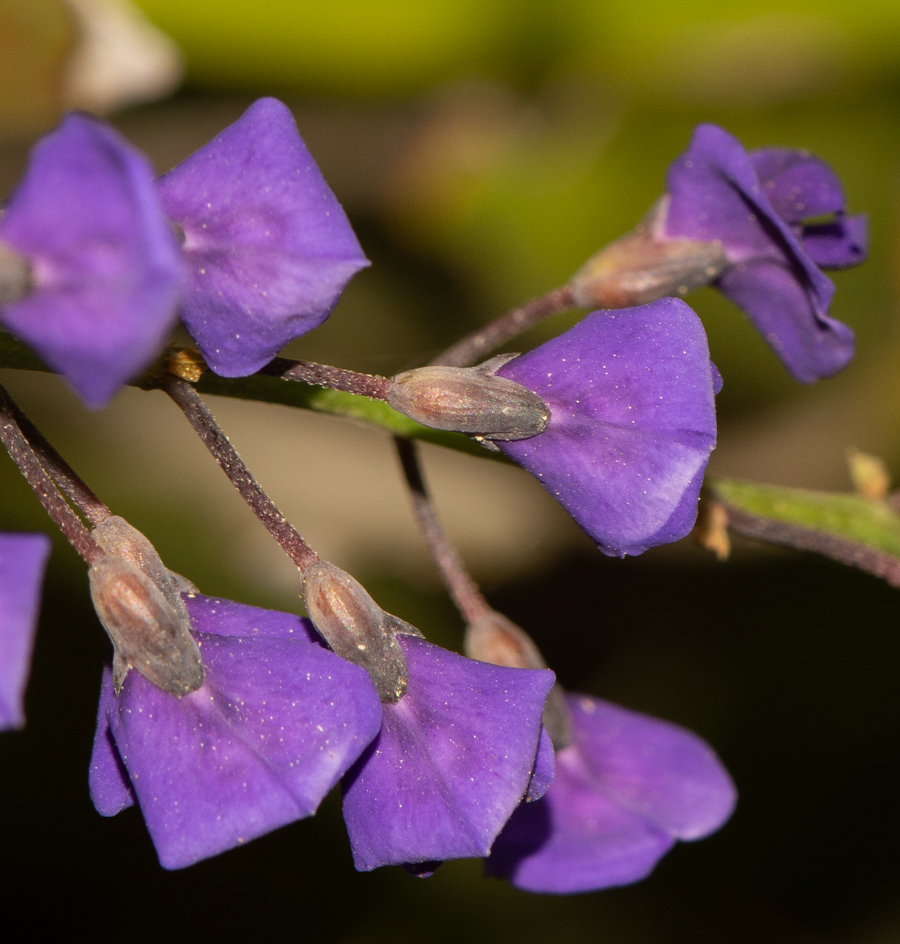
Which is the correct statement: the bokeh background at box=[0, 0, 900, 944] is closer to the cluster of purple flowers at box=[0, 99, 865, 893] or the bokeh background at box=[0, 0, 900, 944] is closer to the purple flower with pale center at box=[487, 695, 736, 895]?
the purple flower with pale center at box=[487, 695, 736, 895]

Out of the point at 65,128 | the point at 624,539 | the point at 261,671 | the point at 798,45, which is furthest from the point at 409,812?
the point at 798,45

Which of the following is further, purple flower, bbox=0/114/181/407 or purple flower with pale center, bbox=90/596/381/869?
purple flower with pale center, bbox=90/596/381/869

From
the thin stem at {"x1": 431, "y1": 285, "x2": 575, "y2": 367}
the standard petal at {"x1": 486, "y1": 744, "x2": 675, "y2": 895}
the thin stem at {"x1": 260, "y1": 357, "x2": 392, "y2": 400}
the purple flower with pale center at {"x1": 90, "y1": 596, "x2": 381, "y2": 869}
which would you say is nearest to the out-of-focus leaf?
the thin stem at {"x1": 431, "y1": 285, "x2": 575, "y2": 367}

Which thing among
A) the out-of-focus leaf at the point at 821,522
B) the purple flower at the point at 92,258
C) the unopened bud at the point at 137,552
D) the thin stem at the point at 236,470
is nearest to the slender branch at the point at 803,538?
the out-of-focus leaf at the point at 821,522

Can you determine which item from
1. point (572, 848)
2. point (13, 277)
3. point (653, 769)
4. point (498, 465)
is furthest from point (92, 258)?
point (498, 465)

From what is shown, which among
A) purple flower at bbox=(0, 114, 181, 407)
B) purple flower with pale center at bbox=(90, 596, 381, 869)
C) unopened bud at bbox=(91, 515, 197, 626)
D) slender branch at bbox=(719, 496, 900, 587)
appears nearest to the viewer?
purple flower at bbox=(0, 114, 181, 407)

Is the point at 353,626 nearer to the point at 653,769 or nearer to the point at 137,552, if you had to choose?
the point at 137,552

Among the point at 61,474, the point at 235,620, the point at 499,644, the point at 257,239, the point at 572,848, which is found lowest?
the point at 572,848
